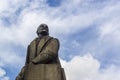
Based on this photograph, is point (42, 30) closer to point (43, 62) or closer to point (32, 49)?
point (32, 49)

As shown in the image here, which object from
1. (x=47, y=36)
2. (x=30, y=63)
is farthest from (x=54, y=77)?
(x=47, y=36)

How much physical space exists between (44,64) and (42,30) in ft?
6.32

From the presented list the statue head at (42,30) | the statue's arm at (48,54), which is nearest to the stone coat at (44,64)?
the statue's arm at (48,54)

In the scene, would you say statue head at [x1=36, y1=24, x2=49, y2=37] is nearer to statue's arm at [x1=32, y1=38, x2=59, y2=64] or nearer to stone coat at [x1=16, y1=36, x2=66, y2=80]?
stone coat at [x1=16, y1=36, x2=66, y2=80]

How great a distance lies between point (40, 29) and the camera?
17172 millimetres

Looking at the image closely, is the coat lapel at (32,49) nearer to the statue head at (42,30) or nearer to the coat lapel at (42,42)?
the coat lapel at (42,42)

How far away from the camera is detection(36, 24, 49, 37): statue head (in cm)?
1714

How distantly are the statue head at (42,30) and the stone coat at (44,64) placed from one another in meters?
0.65

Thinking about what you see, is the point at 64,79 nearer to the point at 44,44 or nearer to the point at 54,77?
the point at 54,77

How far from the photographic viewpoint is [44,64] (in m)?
15.9

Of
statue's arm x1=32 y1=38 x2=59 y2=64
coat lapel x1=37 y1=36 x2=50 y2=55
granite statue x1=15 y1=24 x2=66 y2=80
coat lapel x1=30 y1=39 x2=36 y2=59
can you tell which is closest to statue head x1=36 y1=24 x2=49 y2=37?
coat lapel x1=37 y1=36 x2=50 y2=55

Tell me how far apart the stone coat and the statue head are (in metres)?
0.65

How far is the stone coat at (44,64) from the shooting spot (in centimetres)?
1565

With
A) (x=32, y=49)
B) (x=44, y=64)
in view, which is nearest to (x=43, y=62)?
(x=44, y=64)
